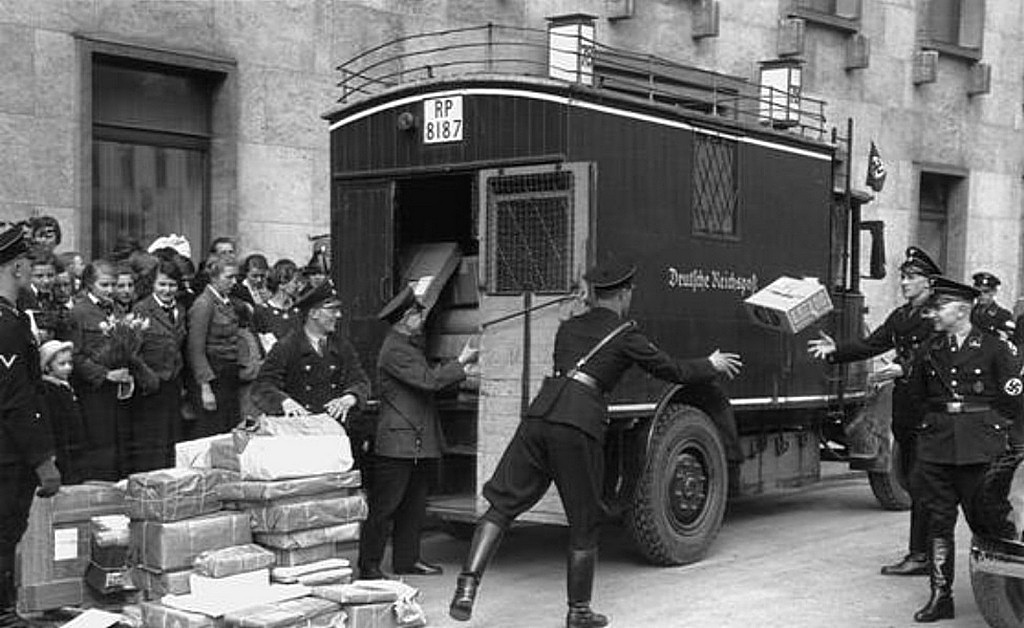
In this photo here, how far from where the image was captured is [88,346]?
803cm

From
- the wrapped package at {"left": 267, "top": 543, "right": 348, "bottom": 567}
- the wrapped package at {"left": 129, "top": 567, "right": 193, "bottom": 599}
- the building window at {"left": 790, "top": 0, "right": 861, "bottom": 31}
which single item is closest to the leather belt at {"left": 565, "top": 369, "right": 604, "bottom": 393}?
the wrapped package at {"left": 267, "top": 543, "right": 348, "bottom": 567}

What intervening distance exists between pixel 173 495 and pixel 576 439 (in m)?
2.15

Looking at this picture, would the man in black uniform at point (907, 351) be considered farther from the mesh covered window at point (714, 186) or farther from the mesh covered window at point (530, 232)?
the mesh covered window at point (530, 232)

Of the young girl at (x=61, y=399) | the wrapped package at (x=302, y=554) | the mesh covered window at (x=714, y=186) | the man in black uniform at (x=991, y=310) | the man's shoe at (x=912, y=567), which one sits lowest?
the man's shoe at (x=912, y=567)

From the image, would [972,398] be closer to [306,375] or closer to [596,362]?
[596,362]

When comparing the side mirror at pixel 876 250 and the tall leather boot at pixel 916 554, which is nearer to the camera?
the tall leather boot at pixel 916 554

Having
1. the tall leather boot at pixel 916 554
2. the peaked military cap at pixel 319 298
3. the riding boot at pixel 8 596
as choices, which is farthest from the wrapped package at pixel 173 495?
the tall leather boot at pixel 916 554

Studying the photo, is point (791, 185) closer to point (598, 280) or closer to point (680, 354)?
point (680, 354)

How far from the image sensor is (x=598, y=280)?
714cm

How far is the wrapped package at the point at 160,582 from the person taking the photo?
21.5 feet

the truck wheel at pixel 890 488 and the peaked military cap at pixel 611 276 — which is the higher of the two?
the peaked military cap at pixel 611 276

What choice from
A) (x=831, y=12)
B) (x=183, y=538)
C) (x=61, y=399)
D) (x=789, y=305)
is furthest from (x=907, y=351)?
(x=831, y=12)

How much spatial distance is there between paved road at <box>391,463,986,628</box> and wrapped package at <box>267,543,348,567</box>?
0.75 metres

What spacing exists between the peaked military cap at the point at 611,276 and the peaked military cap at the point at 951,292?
1.74 metres
